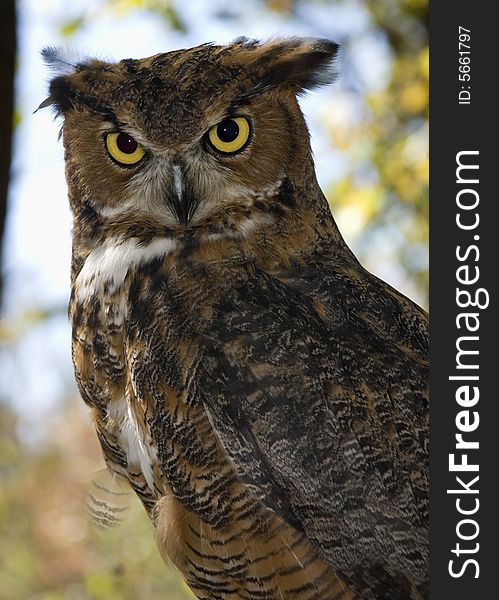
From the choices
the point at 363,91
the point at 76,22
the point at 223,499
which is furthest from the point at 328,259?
the point at 363,91

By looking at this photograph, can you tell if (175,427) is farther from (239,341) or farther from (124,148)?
(124,148)

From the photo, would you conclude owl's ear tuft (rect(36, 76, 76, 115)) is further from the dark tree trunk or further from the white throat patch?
the white throat patch

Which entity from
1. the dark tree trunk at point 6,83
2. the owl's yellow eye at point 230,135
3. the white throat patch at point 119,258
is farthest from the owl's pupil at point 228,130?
the dark tree trunk at point 6,83

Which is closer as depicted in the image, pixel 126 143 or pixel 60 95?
pixel 126 143

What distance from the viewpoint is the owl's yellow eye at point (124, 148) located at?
2002 mm

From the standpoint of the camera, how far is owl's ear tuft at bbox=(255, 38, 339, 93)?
2078mm

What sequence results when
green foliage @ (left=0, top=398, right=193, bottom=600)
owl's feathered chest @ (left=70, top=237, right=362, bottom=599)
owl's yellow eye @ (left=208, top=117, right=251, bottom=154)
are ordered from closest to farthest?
1. owl's feathered chest @ (left=70, top=237, right=362, bottom=599)
2. owl's yellow eye @ (left=208, top=117, right=251, bottom=154)
3. green foliage @ (left=0, top=398, right=193, bottom=600)

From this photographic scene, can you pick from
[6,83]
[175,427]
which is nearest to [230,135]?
[6,83]


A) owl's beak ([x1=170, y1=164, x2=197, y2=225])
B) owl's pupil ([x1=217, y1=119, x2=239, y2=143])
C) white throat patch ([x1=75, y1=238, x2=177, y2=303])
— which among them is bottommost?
white throat patch ([x1=75, y1=238, x2=177, y2=303])

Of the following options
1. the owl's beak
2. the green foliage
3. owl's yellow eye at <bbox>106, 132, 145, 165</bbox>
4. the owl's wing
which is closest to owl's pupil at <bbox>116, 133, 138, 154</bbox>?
owl's yellow eye at <bbox>106, 132, 145, 165</bbox>

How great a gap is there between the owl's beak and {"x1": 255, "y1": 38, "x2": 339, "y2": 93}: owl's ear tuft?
12.4 inches

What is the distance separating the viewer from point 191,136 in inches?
76.0

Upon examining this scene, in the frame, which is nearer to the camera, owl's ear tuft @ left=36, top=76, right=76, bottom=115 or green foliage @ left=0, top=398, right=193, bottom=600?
owl's ear tuft @ left=36, top=76, right=76, bottom=115

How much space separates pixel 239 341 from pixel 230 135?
0.48 metres
